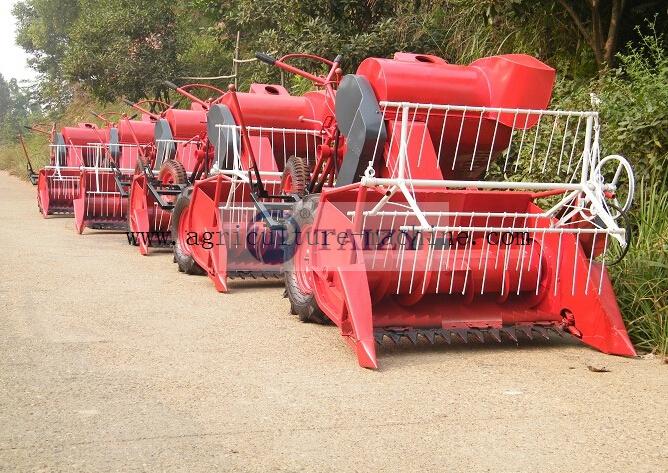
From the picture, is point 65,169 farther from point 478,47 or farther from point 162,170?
point 478,47

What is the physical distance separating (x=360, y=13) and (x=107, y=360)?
956 cm

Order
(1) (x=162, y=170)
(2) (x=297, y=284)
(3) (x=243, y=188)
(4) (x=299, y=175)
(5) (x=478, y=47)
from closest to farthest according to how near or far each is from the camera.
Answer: (2) (x=297, y=284)
(4) (x=299, y=175)
(3) (x=243, y=188)
(1) (x=162, y=170)
(5) (x=478, y=47)

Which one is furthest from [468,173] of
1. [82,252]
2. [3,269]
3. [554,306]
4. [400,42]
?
[400,42]

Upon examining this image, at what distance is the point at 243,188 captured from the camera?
24.7 feet

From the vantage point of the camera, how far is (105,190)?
13.3 meters

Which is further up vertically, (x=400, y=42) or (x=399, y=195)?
(x=400, y=42)

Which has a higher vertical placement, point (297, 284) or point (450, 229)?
point (450, 229)

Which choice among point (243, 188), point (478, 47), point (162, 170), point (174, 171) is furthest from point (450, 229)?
point (478, 47)

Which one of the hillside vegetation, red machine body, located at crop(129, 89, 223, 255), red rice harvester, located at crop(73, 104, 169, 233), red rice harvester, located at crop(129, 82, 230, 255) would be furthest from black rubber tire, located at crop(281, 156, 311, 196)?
red rice harvester, located at crop(73, 104, 169, 233)

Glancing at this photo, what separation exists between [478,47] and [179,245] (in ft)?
14.4

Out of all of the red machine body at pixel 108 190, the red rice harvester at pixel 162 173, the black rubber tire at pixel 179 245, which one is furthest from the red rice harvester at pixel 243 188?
the red machine body at pixel 108 190

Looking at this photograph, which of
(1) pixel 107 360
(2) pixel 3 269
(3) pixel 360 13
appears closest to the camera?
(1) pixel 107 360

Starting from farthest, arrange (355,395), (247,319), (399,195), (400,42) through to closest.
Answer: (400,42)
(247,319)
(399,195)
(355,395)

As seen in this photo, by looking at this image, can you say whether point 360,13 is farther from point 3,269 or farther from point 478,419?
point 478,419
